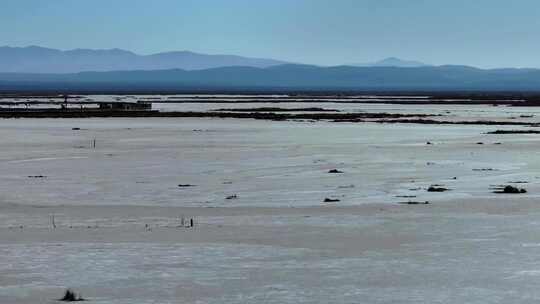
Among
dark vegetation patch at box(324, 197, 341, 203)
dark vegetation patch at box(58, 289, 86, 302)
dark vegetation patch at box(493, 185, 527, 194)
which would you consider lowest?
dark vegetation patch at box(324, 197, 341, 203)

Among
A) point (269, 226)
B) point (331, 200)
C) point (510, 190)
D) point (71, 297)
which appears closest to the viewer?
point (71, 297)

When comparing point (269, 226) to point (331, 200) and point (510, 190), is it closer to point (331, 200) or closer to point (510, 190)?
point (331, 200)

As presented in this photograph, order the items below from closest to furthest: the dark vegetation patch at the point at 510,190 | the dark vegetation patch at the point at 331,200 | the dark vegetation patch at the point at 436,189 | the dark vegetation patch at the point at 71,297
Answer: the dark vegetation patch at the point at 71,297
the dark vegetation patch at the point at 331,200
the dark vegetation patch at the point at 510,190
the dark vegetation patch at the point at 436,189

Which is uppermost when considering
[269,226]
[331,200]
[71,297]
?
[71,297]

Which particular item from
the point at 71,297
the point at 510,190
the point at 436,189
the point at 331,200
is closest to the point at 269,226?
the point at 331,200

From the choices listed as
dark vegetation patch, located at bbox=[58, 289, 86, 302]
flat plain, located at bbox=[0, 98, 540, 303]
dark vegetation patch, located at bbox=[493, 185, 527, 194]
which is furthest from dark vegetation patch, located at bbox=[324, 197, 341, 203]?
dark vegetation patch, located at bbox=[58, 289, 86, 302]

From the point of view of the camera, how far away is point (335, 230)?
51.8 ft

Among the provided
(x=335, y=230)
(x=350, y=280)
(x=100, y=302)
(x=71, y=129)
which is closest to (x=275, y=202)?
(x=335, y=230)

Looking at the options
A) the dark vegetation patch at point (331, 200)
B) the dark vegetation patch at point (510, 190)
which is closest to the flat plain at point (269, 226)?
the dark vegetation patch at point (331, 200)

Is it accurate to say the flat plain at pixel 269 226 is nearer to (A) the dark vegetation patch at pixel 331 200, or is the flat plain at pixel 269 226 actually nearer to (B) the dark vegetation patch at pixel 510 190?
(A) the dark vegetation patch at pixel 331 200

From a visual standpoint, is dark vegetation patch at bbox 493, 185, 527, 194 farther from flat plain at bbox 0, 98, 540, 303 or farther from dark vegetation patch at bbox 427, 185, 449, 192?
dark vegetation patch at bbox 427, 185, 449, 192

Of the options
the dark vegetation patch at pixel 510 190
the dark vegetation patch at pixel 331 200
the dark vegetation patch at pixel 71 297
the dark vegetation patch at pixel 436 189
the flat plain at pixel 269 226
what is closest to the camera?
the dark vegetation patch at pixel 71 297

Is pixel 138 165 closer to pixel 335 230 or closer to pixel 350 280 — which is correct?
pixel 335 230

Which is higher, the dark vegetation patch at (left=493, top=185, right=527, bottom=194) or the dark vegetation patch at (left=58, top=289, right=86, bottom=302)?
the dark vegetation patch at (left=58, top=289, right=86, bottom=302)
